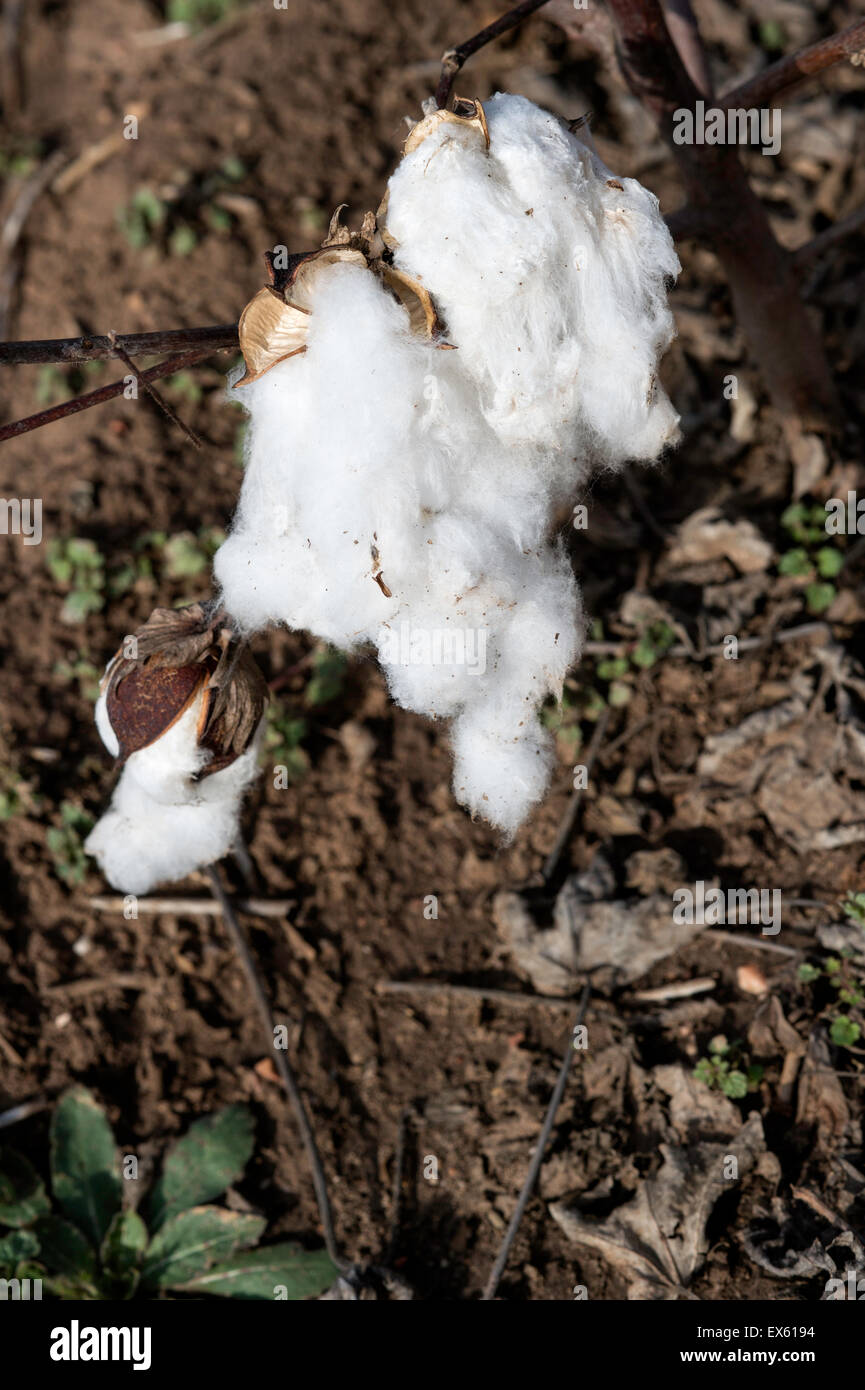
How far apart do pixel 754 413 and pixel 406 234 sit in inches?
63.2

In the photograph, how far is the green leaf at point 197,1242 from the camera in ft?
6.82

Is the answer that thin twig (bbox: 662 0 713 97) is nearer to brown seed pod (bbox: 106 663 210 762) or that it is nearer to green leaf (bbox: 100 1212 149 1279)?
brown seed pod (bbox: 106 663 210 762)

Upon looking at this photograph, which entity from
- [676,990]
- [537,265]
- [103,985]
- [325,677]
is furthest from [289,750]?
[537,265]

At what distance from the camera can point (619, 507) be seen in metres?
2.61

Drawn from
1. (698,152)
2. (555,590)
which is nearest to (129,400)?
(698,152)

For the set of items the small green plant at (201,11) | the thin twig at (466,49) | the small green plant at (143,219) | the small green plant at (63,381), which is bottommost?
the thin twig at (466,49)

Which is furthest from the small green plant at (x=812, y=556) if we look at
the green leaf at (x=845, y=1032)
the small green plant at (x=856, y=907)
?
the green leaf at (x=845, y=1032)

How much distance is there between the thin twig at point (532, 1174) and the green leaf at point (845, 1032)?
1.62ft

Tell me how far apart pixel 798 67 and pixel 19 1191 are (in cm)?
265

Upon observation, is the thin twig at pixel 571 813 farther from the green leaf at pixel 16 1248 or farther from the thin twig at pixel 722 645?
the green leaf at pixel 16 1248

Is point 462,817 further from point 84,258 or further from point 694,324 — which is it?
point 84,258

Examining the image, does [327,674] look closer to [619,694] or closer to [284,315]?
[619,694]

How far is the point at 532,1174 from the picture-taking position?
199 cm

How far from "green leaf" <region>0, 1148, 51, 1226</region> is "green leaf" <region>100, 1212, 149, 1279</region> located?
0.51 ft
